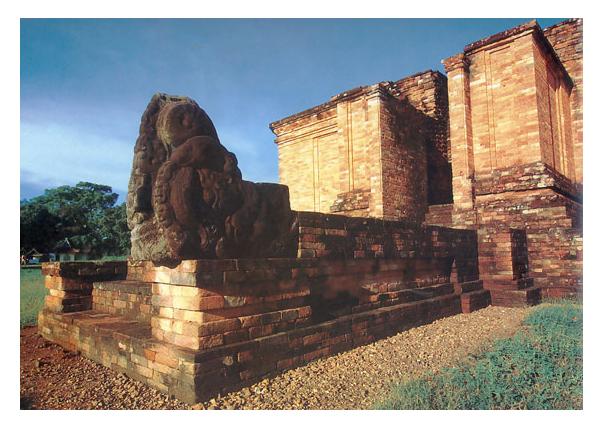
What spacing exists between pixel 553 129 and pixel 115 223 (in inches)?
634

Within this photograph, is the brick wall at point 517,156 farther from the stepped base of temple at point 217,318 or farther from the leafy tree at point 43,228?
the leafy tree at point 43,228

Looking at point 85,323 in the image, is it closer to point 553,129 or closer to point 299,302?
point 299,302

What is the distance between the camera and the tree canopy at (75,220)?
6047mm

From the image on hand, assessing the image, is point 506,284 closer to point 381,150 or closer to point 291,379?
point 381,150

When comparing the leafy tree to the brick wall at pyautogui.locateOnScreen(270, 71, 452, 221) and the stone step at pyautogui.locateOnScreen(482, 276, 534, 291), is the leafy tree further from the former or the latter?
the stone step at pyautogui.locateOnScreen(482, 276, 534, 291)

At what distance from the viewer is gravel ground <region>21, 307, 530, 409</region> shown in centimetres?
292

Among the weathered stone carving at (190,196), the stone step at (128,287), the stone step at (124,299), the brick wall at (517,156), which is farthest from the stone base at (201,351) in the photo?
the brick wall at (517,156)

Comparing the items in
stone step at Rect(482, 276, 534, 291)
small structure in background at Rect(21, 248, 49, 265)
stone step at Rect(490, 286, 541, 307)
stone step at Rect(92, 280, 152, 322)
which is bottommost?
stone step at Rect(490, 286, 541, 307)

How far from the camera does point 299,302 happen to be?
3.75m

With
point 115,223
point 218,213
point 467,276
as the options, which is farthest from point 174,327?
point 115,223

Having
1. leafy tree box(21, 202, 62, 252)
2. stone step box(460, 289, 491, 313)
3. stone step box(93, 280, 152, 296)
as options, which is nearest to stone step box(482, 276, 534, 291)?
stone step box(460, 289, 491, 313)

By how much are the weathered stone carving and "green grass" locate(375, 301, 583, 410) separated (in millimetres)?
1798

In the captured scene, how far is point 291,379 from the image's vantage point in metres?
3.29

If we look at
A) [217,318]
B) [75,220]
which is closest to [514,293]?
[217,318]
